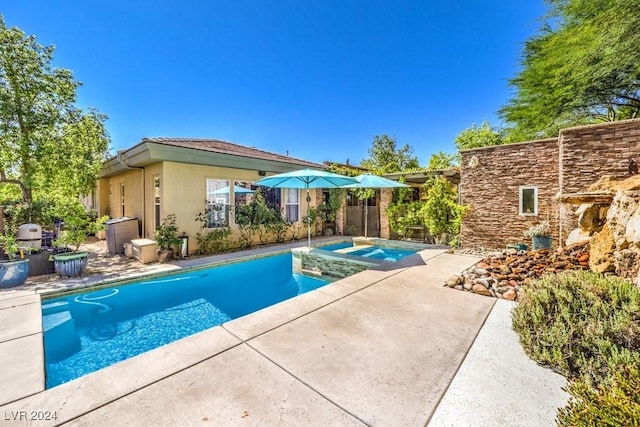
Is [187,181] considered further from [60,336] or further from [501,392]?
[501,392]

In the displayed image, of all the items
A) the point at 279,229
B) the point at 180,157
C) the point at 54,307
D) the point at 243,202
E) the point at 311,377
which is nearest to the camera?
the point at 311,377

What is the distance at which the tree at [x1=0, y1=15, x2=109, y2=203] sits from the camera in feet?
31.2

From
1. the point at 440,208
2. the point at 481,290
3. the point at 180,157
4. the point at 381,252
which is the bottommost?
the point at 381,252

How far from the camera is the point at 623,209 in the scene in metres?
4.39

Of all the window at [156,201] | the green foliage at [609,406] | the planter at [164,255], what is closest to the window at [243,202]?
the window at [156,201]

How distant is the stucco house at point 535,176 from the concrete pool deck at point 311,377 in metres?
5.72

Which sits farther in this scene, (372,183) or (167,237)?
(372,183)

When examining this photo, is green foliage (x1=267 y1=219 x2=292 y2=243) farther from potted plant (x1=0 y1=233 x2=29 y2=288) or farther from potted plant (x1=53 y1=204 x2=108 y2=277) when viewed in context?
potted plant (x1=0 y1=233 x2=29 y2=288)

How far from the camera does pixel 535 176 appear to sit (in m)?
8.37

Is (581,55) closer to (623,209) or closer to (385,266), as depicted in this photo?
(623,209)

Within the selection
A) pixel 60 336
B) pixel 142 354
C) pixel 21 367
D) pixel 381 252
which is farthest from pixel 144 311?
pixel 381 252

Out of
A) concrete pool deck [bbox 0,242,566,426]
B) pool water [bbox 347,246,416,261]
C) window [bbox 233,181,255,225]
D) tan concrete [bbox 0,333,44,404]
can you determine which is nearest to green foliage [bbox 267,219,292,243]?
window [bbox 233,181,255,225]

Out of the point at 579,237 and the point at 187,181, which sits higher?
the point at 187,181

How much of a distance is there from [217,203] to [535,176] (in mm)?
11305
